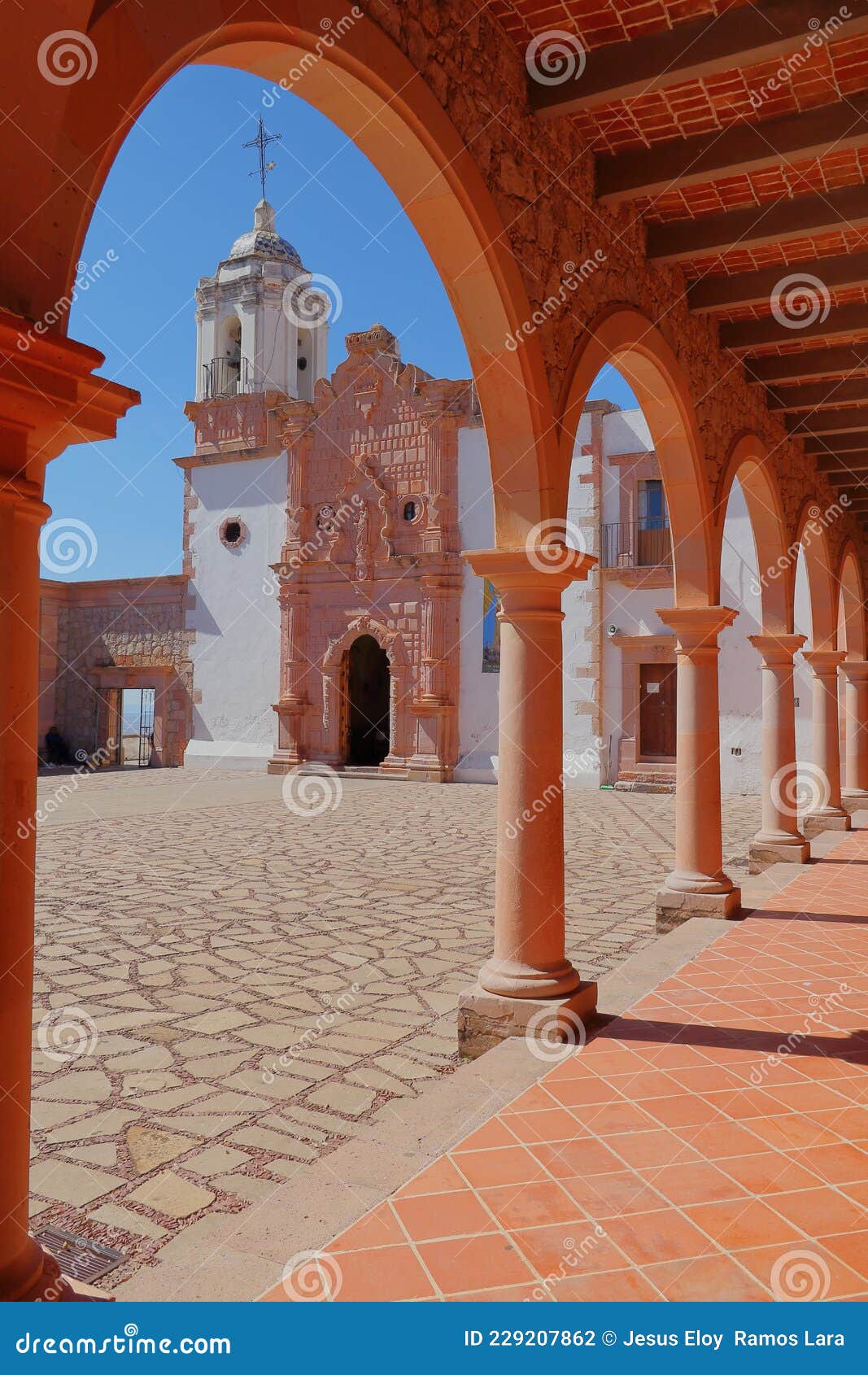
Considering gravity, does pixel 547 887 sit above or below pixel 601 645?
below

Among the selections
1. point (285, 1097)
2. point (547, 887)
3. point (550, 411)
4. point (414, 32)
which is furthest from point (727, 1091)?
point (414, 32)

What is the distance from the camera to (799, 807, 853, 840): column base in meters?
10.7

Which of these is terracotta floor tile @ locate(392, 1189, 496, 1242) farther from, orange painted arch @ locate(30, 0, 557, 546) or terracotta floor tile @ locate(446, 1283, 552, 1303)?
orange painted arch @ locate(30, 0, 557, 546)

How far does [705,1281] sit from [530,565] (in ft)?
8.43

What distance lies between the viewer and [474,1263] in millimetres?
2285

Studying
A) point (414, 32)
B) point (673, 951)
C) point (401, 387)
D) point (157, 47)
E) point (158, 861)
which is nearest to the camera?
point (157, 47)

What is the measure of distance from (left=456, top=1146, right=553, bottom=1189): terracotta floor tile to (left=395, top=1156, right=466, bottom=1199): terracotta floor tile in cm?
3

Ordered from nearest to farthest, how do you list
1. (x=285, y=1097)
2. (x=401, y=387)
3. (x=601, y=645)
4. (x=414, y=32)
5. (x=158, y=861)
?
(x=414, y=32)
(x=285, y=1097)
(x=158, y=861)
(x=601, y=645)
(x=401, y=387)

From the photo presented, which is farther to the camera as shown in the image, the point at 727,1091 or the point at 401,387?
the point at 401,387

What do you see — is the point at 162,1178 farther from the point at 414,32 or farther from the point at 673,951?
the point at 414,32

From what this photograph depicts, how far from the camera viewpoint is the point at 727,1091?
3.42 metres

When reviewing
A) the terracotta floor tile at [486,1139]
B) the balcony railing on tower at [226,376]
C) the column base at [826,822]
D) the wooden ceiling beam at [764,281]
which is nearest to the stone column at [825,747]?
the column base at [826,822]

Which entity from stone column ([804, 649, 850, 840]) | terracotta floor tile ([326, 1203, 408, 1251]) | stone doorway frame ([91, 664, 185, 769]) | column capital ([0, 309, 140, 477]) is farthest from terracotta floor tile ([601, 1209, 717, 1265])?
stone doorway frame ([91, 664, 185, 769])

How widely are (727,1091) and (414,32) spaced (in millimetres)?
3703
